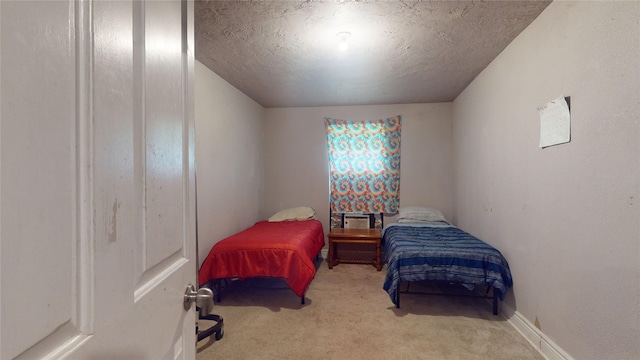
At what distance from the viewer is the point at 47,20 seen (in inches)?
13.8

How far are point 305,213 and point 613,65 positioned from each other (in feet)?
10.9

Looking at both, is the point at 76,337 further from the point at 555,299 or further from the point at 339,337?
the point at 555,299

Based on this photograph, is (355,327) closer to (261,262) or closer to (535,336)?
(261,262)

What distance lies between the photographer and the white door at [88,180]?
315mm

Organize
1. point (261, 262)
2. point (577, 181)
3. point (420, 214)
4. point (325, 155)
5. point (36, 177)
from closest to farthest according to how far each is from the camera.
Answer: point (36, 177) < point (577, 181) < point (261, 262) < point (420, 214) < point (325, 155)

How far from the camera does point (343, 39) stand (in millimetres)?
2146

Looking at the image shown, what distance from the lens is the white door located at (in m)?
0.31

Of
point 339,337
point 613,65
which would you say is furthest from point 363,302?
point 613,65

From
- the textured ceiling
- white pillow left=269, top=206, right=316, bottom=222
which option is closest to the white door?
the textured ceiling

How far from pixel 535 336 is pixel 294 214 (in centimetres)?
288

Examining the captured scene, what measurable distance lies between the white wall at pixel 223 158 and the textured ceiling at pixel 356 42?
26cm

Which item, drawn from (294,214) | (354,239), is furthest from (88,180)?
(294,214)

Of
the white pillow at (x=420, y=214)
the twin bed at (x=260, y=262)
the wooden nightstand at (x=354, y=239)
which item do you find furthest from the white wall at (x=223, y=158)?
the white pillow at (x=420, y=214)

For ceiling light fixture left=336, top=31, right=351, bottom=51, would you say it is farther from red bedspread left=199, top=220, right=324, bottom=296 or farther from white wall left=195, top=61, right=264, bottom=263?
red bedspread left=199, top=220, right=324, bottom=296
